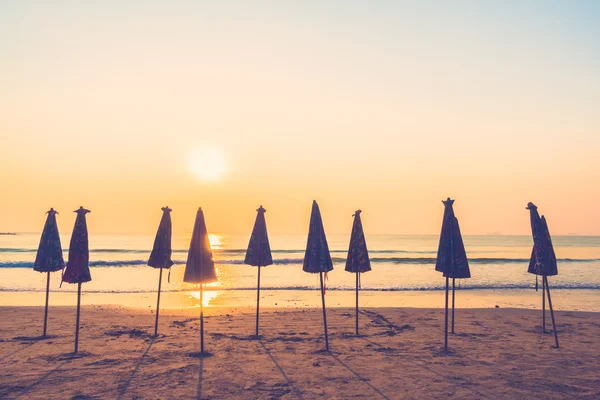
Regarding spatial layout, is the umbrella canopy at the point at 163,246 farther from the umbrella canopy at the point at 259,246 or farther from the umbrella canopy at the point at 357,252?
the umbrella canopy at the point at 357,252

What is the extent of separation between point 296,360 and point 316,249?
2.99 meters

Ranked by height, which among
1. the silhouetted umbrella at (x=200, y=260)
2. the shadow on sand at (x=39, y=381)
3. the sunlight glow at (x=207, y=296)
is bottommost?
the sunlight glow at (x=207, y=296)

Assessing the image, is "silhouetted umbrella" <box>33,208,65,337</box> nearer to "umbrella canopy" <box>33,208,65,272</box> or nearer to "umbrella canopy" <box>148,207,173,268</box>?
"umbrella canopy" <box>33,208,65,272</box>

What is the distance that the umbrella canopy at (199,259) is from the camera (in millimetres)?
10898

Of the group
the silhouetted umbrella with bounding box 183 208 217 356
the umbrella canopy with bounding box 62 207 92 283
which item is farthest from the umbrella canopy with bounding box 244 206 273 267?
the umbrella canopy with bounding box 62 207 92 283

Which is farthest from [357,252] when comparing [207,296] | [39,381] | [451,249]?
[207,296]

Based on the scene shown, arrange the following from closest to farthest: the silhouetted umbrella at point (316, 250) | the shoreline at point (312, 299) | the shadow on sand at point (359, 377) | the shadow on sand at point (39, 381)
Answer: the shadow on sand at point (39, 381), the shadow on sand at point (359, 377), the silhouetted umbrella at point (316, 250), the shoreline at point (312, 299)

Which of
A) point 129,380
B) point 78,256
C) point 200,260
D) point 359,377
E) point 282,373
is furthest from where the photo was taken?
point 200,260

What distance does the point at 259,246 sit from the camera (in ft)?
42.7

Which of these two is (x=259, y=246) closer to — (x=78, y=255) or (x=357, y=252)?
(x=357, y=252)

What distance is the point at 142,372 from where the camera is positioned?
9508mm

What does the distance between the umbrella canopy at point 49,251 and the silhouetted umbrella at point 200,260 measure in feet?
13.9

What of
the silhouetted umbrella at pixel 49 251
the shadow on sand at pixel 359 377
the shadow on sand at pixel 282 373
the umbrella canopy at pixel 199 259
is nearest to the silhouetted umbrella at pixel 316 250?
the shadow on sand at pixel 359 377

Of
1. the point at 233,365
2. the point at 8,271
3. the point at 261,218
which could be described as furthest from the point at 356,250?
the point at 8,271
